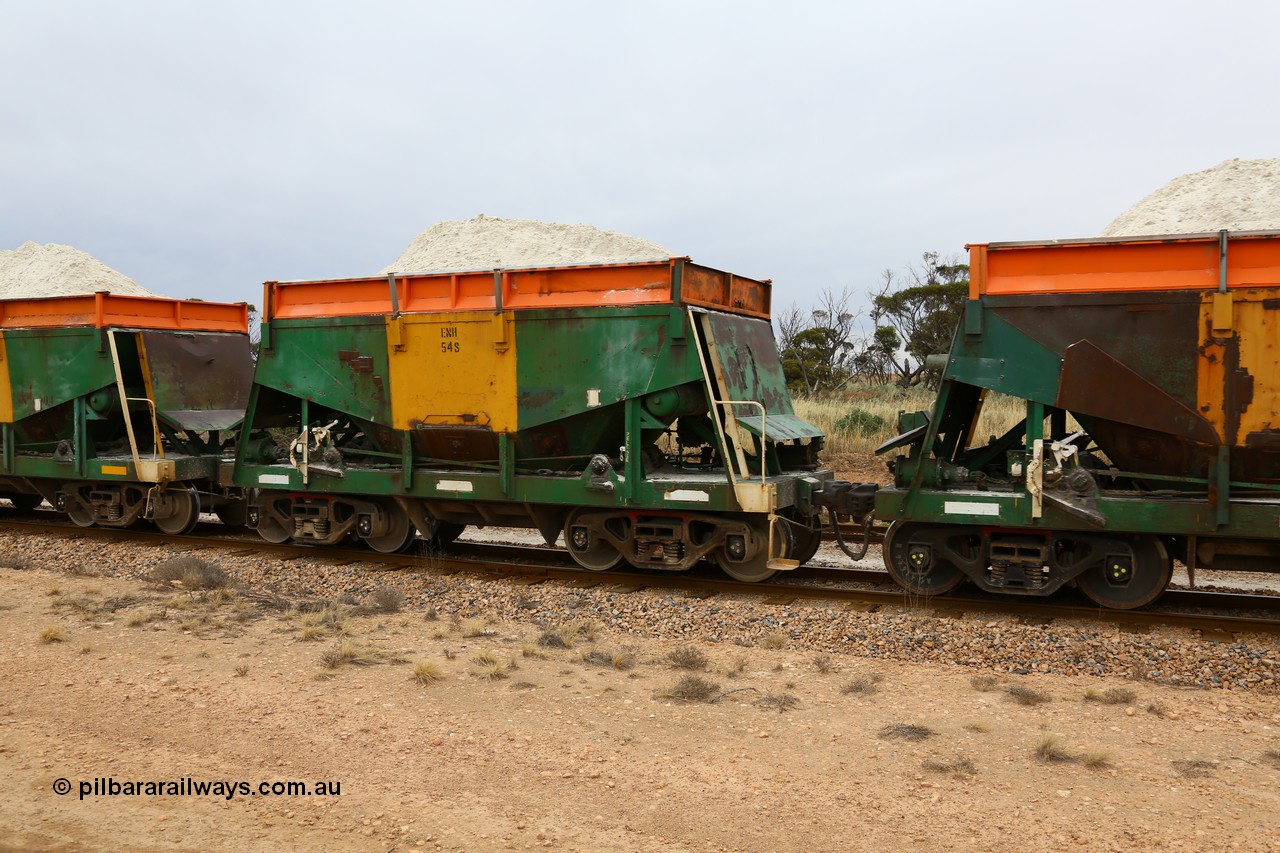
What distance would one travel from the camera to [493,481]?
33.6 feet

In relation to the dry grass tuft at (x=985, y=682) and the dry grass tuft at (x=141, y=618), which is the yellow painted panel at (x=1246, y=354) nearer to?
the dry grass tuft at (x=985, y=682)

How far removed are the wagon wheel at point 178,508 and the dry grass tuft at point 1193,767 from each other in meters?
11.5

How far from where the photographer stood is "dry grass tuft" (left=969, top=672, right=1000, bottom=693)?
20.8 feet

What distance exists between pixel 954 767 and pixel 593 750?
6.04 ft

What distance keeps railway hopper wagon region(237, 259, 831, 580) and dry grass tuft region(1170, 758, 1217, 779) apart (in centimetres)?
438

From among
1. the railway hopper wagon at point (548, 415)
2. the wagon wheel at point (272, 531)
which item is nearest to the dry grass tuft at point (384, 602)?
the railway hopper wagon at point (548, 415)

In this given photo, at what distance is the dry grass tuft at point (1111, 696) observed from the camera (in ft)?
19.7

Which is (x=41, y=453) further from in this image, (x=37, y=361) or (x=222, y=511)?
(x=222, y=511)

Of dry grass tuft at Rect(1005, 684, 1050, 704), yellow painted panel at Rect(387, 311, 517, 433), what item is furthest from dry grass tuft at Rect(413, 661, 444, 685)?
yellow painted panel at Rect(387, 311, 517, 433)

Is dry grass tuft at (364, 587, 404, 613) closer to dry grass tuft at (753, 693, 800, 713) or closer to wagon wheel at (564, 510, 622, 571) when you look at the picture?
wagon wheel at (564, 510, 622, 571)

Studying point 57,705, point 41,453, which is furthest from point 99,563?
point 57,705

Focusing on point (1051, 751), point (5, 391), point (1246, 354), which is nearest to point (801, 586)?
point (1246, 354)

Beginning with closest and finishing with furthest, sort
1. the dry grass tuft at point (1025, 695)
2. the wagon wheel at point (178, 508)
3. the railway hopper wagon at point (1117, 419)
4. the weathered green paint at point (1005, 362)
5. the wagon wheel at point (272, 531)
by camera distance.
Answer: the dry grass tuft at point (1025, 695)
the railway hopper wagon at point (1117, 419)
the weathered green paint at point (1005, 362)
the wagon wheel at point (272, 531)
the wagon wheel at point (178, 508)

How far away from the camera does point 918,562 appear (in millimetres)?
8727
